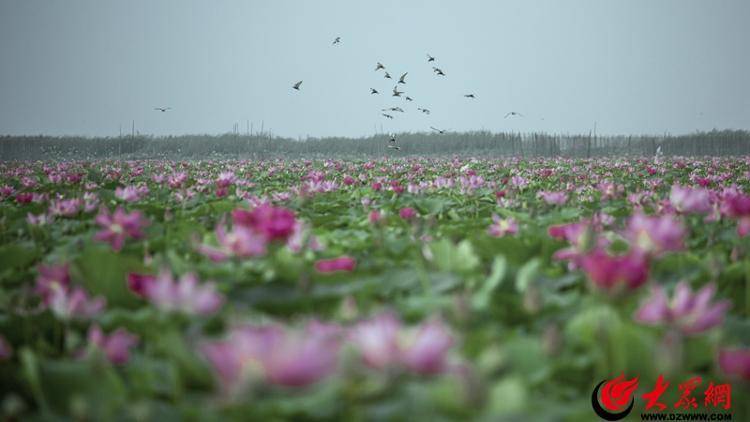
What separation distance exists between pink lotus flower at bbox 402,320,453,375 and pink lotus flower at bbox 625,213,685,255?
80 cm

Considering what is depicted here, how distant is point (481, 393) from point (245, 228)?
0.97 metres

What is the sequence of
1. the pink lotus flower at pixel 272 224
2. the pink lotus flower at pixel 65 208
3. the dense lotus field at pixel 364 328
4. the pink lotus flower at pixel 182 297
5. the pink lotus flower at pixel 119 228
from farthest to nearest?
the pink lotus flower at pixel 65 208 → the pink lotus flower at pixel 119 228 → the pink lotus flower at pixel 272 224 → the pink lotus flower at pixel 182 297 → the dense lotus field at pixel 364 328

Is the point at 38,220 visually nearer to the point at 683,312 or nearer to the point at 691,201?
the point at 683,312

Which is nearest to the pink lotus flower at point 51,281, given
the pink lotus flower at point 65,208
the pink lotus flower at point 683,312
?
the pink lotus flower at point 683,312

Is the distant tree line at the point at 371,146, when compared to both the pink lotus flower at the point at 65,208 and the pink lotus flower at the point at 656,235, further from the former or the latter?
the pink lotus flower at the point at 656,235

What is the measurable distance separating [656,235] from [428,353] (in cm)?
86

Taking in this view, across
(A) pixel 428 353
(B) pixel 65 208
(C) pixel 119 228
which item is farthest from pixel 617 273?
(B) pixel 65 208

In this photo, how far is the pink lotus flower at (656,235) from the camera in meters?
1.39

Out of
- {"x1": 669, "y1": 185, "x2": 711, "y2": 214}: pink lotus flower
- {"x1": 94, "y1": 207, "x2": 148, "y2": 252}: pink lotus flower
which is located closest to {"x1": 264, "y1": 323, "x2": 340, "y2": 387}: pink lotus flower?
{"x1": 94, "y1": 207, "x2": 148, "y2": 252}: pink lotus flower

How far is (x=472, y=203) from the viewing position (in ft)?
17.5

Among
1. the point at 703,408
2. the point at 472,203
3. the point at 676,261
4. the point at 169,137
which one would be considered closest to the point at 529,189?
the point at 472,203

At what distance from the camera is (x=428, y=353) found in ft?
2.98

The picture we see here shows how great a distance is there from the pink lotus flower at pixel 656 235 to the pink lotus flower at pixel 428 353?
0.80 meters

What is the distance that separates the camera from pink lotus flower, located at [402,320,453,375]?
910 millimetres
